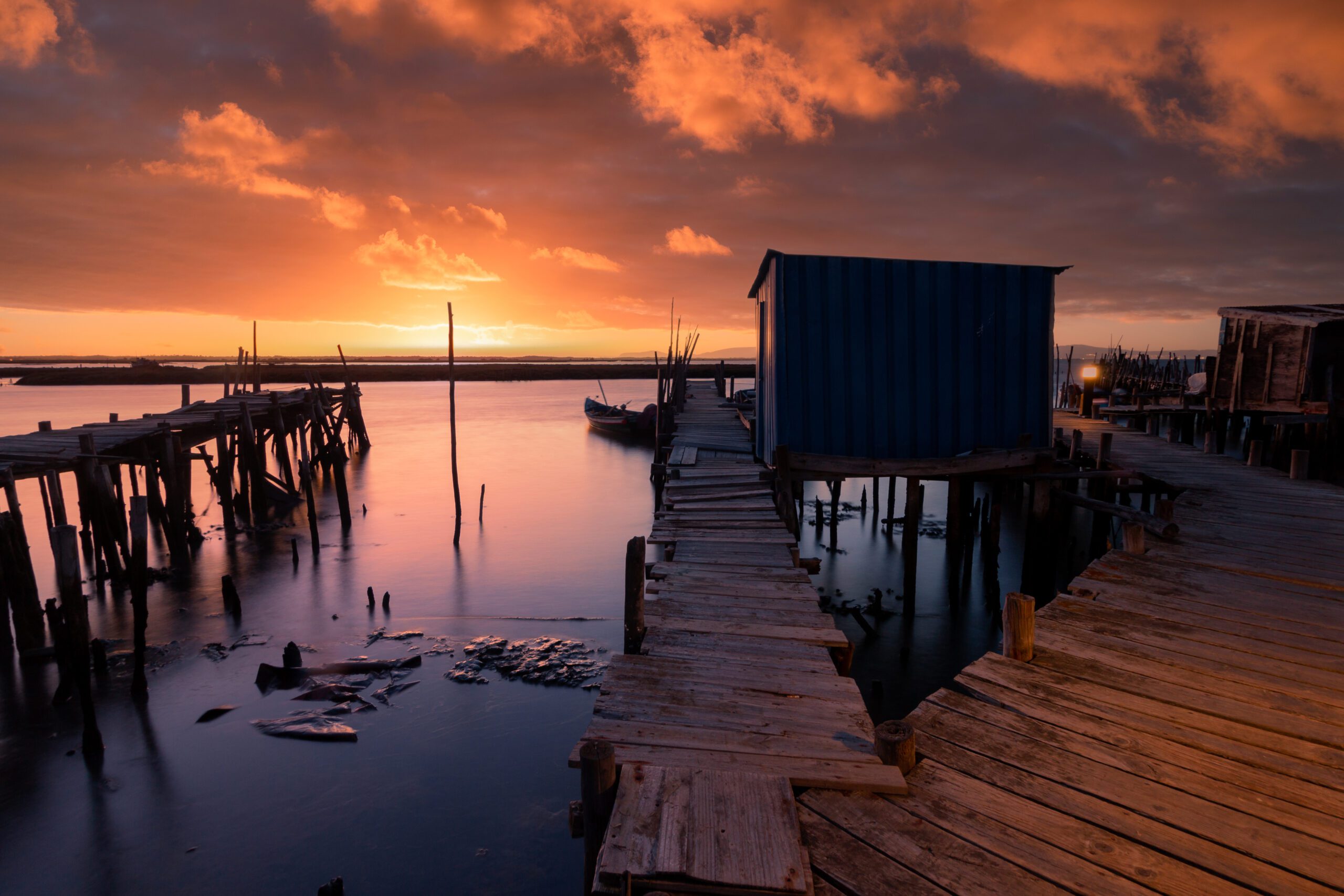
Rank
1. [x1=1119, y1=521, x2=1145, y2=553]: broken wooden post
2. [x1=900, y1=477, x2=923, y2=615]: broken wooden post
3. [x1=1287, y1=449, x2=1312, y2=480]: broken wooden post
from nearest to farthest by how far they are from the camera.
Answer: [x1=1119, y1=521, x2=1145, y2=553]: broken wooden post
[x1=900, y1=477, x2=923, y2=615]: broken wooden post
[x1=1287, y1=449, x2=1312, y2=480]: broken wooden post

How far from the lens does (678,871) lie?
3436 mm

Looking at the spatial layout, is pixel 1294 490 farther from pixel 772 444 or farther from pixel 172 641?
pixel 172 641

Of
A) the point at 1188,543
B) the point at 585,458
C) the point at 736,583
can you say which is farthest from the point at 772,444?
the point at 585,458

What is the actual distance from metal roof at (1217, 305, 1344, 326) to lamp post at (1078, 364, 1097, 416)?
5863 mm

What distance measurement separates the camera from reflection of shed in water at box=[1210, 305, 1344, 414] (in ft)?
61.1

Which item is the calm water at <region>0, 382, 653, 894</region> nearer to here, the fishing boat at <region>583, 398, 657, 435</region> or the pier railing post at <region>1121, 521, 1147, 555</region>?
the pier railing post at <region>1121, 521, 1147, 555</region>

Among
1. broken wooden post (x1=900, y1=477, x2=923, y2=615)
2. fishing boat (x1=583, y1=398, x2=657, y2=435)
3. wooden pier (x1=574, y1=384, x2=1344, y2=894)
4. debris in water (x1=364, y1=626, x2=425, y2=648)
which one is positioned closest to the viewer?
wooden pier (x1=574, y1=384, x2=1344, y2=894)

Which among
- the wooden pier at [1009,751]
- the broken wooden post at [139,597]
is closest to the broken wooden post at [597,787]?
the wooden pier at [1009,751]

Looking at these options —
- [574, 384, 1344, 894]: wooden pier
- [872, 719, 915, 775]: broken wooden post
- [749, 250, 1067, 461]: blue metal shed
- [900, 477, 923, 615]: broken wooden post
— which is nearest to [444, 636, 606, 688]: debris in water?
[574, 384, 1344, 894]: wooden pier

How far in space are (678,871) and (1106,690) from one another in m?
4.13

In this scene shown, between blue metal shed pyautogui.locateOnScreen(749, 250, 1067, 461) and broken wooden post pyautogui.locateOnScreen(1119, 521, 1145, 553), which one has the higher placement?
blue metal shed pyautogui.locateOnScreen(749, 250, 1067, 461)

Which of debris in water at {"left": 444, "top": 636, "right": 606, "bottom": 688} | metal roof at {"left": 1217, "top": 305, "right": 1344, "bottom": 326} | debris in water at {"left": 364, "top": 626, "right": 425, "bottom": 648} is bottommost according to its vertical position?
debris in water at {"left": 364, "top": 626, "right": 425, "bottom": 648}

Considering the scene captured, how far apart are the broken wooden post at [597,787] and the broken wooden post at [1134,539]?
8559 millimetres

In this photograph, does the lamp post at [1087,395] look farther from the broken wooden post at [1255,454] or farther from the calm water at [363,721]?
the broken wooden post at [1255,454]
